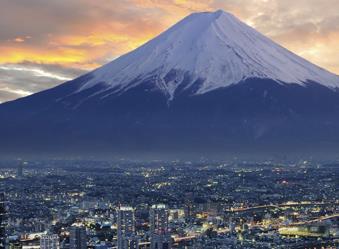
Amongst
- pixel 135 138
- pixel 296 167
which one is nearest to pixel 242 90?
pixel 135 138

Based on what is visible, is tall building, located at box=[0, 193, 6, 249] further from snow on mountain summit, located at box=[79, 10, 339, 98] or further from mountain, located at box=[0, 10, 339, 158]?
snow on mountain summit, located at box=[79, 10, 339, 98]

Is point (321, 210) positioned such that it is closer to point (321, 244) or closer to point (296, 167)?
point (321, 244)

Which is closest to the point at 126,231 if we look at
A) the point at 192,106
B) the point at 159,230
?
the point at 159,230

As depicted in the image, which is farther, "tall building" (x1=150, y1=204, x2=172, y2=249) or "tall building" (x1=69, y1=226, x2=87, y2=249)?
"tall building" (x1=150, y1=204, x2=172, y2=249)

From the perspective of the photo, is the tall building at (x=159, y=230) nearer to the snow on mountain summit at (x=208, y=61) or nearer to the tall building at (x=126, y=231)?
the tall building at (x=126, y=231)

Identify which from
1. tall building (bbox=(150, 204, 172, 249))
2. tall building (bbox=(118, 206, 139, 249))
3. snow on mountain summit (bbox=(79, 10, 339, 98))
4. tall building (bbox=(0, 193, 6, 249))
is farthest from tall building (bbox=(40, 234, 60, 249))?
snow on mountain summit (bbox=(79, 10, 339, 98))

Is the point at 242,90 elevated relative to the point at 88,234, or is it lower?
elevated
